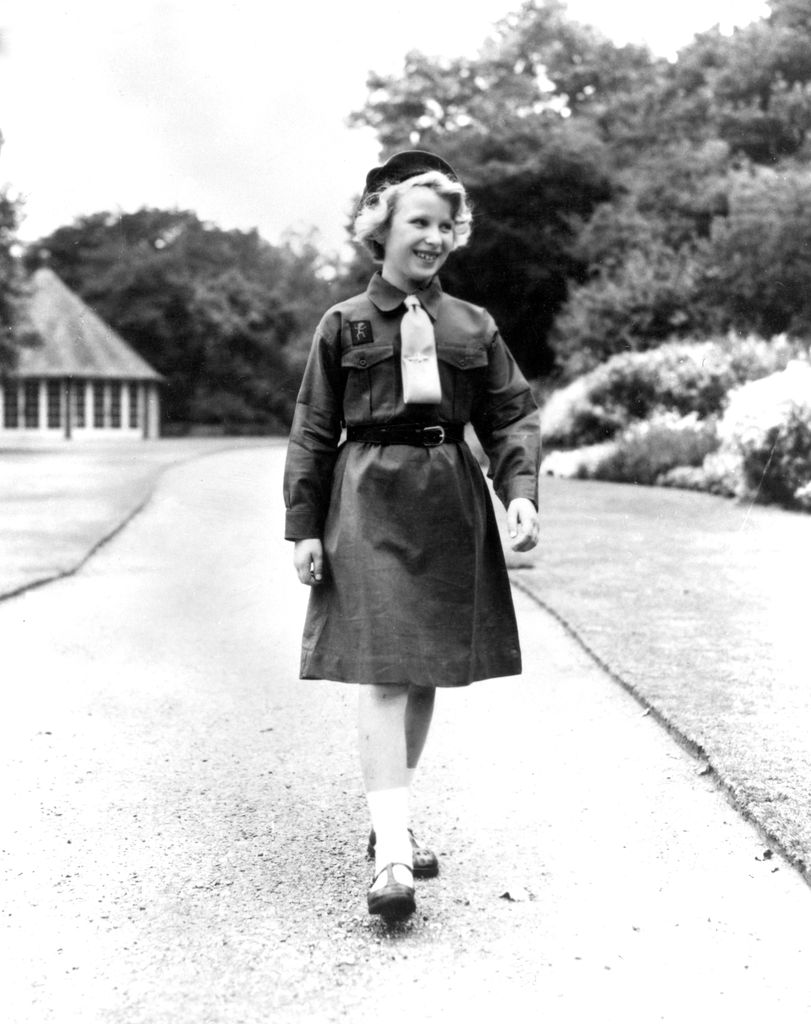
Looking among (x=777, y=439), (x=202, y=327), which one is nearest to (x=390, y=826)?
(x=777, y=439)

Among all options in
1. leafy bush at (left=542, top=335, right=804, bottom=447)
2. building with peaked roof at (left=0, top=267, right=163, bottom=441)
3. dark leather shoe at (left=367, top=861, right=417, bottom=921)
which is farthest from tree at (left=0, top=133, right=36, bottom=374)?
dark leather shoe at (left=367, top=861, right=417, bottom=921)

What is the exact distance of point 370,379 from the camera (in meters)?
3.18

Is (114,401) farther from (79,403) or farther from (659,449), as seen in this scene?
(659,449)

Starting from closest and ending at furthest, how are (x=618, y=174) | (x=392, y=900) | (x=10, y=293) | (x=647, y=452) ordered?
1. (x=392, y=900)
2. (x=647, y=452)
3. (x=618, y=174)
4. (x=10, y=293)

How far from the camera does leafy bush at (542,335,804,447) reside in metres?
17.7

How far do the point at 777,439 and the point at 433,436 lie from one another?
397 inches

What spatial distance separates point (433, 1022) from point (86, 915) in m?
0.95

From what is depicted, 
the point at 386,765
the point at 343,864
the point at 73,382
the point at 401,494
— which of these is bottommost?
the point at 73,382

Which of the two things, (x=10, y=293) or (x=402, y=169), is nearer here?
(x=402, y=169)

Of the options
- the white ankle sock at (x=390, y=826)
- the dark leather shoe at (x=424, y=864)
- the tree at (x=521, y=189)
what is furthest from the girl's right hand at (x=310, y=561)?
the tree at (x=521, y=189)

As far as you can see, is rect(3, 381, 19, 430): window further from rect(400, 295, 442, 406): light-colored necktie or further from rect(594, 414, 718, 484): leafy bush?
rect(400, 295, 442, 406): light-colored necktie

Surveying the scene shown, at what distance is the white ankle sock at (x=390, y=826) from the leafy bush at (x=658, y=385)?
14.9 meters

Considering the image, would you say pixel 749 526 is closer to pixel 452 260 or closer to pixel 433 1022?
pixel 433 1022

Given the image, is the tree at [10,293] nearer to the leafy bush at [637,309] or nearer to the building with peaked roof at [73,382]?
the leafy bush at [637,309]
